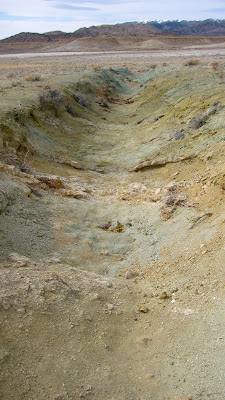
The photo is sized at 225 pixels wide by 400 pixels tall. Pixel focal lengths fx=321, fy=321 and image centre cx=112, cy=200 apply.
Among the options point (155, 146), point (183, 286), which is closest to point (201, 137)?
point (155, 146)

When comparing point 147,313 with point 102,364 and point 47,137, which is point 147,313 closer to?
point 102,364

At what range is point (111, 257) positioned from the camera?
6.34 metres

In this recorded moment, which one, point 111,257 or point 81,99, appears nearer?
point 111,257

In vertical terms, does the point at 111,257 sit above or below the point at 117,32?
below

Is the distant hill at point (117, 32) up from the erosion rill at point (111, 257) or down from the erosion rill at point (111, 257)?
up

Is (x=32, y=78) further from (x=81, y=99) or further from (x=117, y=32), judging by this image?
(x=117, y=32)

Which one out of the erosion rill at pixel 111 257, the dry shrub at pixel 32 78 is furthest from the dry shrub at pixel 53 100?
the dry shrub at pixel 32 78

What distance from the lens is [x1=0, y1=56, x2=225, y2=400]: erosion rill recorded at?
3.46 meters

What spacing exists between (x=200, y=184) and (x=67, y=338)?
18.4 ft

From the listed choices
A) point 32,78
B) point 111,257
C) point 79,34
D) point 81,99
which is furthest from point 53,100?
point 79,34

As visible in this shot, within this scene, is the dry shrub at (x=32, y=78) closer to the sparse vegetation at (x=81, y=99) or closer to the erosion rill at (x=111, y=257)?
the sparse vegetation at (x=81, y=99)

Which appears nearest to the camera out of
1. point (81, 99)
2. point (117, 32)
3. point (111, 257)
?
point (111, 257)

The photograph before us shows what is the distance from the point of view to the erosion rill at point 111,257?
346 cm

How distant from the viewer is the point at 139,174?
10.8 m
